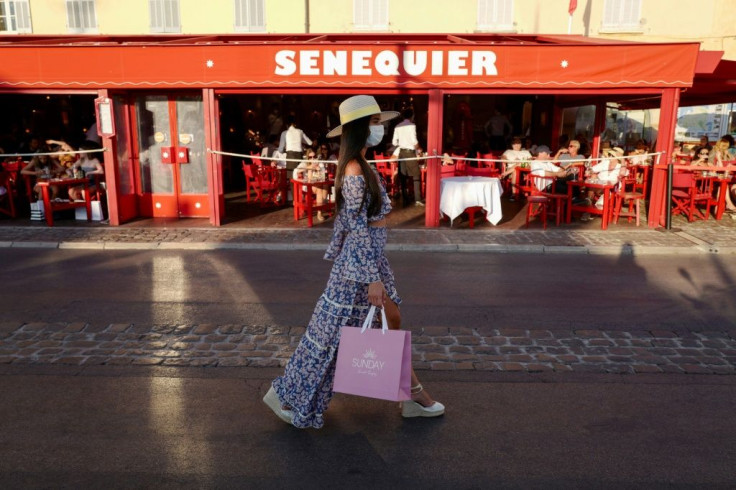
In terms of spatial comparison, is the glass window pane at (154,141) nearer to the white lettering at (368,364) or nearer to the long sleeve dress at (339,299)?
the long sleeve dress at (339,299)

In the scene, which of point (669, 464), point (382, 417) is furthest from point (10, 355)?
point (669, 464)

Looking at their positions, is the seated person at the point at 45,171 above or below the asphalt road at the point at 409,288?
above

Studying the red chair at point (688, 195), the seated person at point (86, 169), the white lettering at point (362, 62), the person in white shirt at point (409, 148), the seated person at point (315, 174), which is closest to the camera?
the white lettering at point (362, 62)

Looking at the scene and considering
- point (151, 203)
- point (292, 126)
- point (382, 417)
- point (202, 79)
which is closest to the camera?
point (382, 417)

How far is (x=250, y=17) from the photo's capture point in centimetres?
1891

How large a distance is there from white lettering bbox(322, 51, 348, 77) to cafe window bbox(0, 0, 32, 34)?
42.4 feet

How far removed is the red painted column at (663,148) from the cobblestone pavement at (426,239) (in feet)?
1.43

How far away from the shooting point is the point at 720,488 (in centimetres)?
341

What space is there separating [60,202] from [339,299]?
32.4 feet

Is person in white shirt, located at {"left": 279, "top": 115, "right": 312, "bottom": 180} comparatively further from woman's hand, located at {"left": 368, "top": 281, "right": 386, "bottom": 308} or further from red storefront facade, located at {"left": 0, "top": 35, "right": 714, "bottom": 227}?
woman's hand, located at {"left": 368, "top": 281, "right": 386, "bottom": 308}

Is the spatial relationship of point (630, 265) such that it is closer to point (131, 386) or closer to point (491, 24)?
point (131, 386)

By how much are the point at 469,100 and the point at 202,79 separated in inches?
424

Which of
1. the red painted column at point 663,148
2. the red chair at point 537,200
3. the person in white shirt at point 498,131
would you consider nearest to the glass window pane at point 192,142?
the red chair at point 537,200

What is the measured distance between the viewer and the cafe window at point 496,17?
1866 cm
